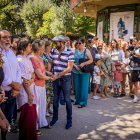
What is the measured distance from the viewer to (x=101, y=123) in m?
4.33

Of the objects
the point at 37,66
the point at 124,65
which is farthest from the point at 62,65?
the point at 124,65

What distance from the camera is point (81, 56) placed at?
5.36m

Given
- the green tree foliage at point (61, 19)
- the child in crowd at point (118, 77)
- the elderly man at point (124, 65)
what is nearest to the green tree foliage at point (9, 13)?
the green tree foliage at point (61, 19)

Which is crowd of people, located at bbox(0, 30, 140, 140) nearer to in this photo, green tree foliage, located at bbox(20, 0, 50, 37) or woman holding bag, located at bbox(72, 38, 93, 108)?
woman holding bag, located at bbox(72, 38, 93, 108)

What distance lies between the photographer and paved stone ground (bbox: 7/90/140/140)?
3680mm

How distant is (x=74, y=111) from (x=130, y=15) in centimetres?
826

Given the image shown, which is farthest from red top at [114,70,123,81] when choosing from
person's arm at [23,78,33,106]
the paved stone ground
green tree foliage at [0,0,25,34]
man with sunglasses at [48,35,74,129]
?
green tree foliage at [0,0,25,34]

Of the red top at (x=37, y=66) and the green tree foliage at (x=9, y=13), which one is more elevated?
the green tree foliage at (x=9, y=13)

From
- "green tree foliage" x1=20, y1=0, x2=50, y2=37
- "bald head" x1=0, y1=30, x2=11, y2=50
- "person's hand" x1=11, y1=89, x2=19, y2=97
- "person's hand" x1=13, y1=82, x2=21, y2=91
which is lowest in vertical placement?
"person's hand" x1=11, y1=89, x2=19, y2=97

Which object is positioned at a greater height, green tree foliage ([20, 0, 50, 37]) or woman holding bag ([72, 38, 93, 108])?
green tree foliage ([20, 0, 50, 37])

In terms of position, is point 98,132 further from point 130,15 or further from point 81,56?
point 130,15

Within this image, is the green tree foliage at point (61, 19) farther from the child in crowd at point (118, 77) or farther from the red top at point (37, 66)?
the red top at point (37, 66)

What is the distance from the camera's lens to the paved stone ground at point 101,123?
12.1ft

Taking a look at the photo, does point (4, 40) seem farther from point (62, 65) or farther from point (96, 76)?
point (96, 76)
